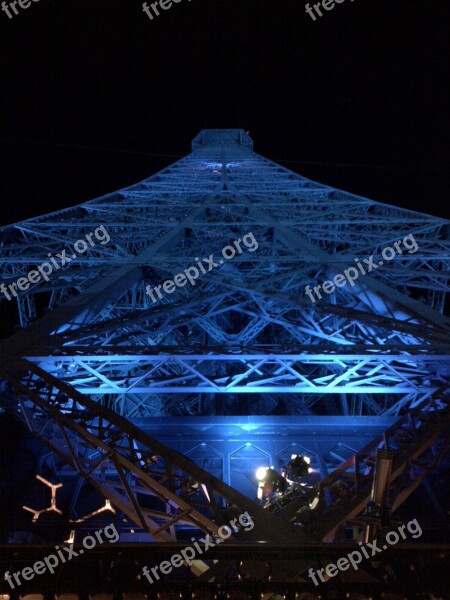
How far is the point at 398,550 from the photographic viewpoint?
3.53m

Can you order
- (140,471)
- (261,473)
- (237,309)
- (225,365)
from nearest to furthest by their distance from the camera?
(140,471), (261,473), (237,309), (225,365)

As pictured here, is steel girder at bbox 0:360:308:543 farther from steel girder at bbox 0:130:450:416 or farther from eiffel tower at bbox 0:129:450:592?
steel girder at bbox 0:130:450:416

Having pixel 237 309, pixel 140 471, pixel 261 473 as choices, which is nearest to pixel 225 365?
pixel 237 309

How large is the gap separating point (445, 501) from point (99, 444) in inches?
239

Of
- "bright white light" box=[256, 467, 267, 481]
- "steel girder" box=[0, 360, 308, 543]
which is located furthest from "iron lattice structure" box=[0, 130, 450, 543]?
"bright white light" box=[256, 467, 267, 481]

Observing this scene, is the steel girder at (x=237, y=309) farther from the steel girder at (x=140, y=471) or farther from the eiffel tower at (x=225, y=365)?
the steel girder at (x=140, y=471)

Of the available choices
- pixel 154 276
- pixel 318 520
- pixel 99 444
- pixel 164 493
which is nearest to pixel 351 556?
pixel 318 520

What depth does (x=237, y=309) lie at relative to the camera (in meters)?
10.6

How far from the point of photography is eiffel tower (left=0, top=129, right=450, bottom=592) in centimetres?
544

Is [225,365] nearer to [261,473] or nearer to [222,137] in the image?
[261,473]

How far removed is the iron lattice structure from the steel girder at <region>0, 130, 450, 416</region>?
0.15 ft

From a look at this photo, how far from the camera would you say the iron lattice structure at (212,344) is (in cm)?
551

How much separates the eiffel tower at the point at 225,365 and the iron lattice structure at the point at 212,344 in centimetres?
4

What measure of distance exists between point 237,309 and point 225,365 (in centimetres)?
284
